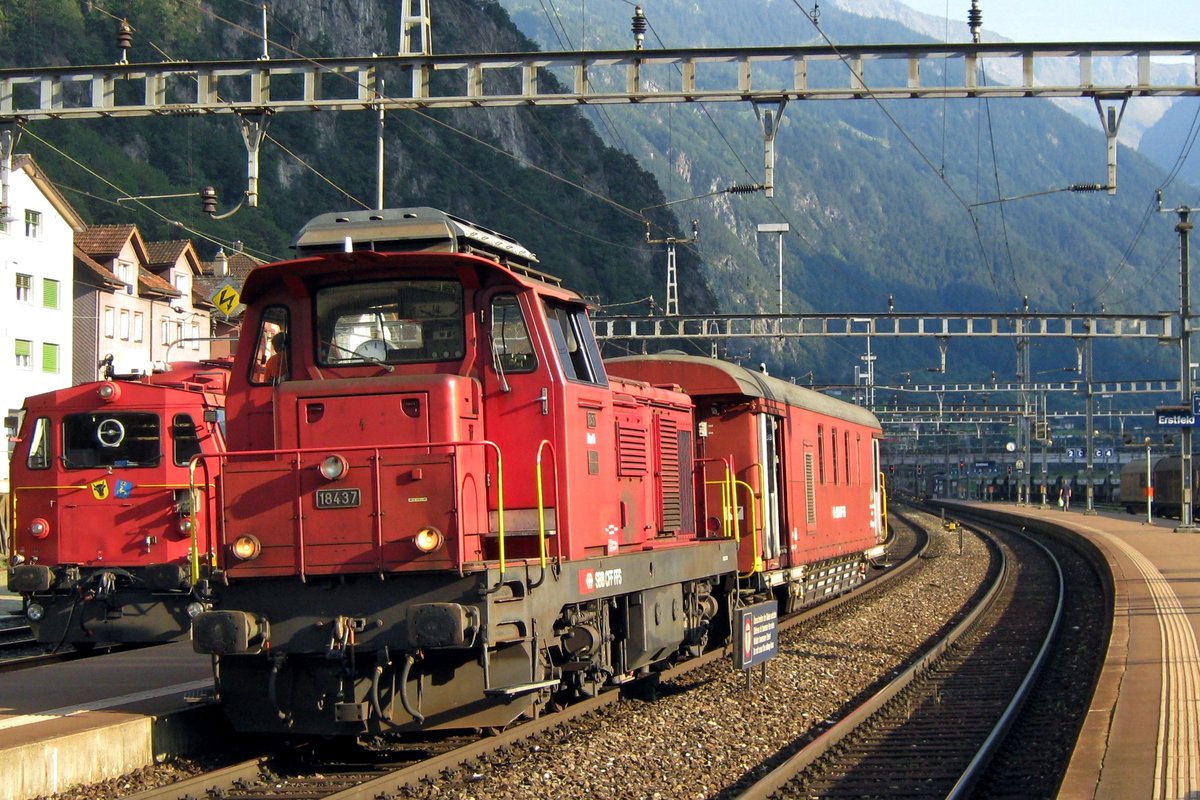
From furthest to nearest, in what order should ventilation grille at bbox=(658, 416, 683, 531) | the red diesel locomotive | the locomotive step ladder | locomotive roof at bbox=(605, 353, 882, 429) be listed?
locomotive roof at bbox=(605, 353, 882, 429) → ventilation grille at bbox=(658, 416, 683, 531) → the red diesel locomotive → the locomotive step ladder

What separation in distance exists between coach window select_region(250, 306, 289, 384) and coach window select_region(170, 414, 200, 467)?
677 cm

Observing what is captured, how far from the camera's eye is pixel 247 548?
365 inches

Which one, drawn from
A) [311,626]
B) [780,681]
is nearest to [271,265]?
[311,626]

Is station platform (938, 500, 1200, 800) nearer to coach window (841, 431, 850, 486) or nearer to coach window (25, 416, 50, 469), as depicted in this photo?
coach window (841, 431, 850, 486)

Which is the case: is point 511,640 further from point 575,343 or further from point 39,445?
point 39,445

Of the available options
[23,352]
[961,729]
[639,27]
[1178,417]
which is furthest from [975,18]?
[23,352]

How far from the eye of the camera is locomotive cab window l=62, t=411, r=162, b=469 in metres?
16.3

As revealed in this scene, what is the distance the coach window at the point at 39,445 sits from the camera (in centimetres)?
1648

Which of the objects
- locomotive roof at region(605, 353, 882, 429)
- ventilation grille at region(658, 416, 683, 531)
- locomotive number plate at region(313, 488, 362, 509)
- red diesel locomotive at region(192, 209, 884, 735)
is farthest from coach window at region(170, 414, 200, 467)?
locomotive number plate at region(313, 488, 362, 509)

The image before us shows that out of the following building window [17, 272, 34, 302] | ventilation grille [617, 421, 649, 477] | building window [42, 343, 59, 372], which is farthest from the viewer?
building window [42, 343, 59, 372]

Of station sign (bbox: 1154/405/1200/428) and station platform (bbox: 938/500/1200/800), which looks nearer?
station platform (bbox: 938/500/1200/800)

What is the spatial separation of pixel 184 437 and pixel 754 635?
759 centimetres

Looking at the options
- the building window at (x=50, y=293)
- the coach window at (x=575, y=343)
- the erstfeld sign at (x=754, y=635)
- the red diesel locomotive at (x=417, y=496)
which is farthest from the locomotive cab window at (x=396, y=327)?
the building window at (x=50, y=293)

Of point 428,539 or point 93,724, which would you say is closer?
point 428,539
